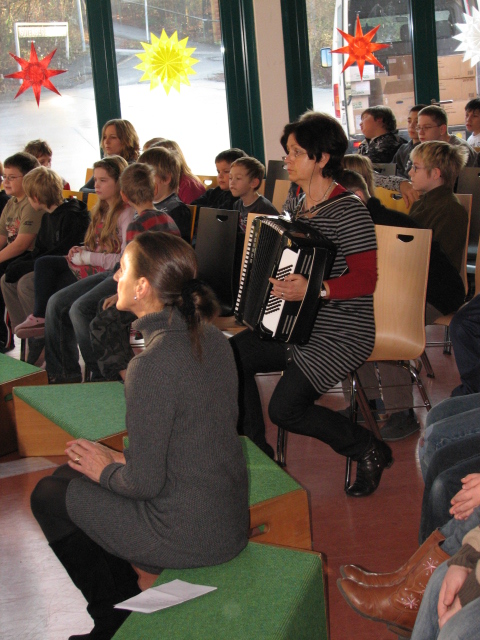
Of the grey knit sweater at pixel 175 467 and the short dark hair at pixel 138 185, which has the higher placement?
the short dark hair at pixel 138 185

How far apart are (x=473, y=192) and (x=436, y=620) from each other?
3692 millimetres

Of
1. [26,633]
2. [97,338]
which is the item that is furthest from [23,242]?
[26,633]

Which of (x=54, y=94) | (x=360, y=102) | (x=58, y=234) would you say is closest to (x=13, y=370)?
(x=58, y=234)

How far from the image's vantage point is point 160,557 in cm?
178

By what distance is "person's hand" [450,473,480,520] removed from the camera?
1.76 meters

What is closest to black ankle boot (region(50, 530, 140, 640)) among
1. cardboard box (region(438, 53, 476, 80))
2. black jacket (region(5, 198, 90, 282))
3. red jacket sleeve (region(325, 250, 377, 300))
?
red jacket sleeve (region(325, 250, 377, 300))

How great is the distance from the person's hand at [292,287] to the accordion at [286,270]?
16 mm

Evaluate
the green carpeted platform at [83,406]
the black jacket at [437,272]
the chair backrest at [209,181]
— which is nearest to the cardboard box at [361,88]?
the chair backrest at [209,181]

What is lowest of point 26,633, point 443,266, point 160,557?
point 26,633

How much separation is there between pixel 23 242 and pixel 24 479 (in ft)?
7.06

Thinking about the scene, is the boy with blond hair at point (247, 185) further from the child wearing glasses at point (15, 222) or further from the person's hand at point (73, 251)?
the child wearing glasses at point (15, 222)

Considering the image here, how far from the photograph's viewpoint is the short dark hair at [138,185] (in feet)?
12.7

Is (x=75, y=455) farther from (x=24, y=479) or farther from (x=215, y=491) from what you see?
(x=24, y=479)

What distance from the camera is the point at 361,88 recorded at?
7617 millimetres
